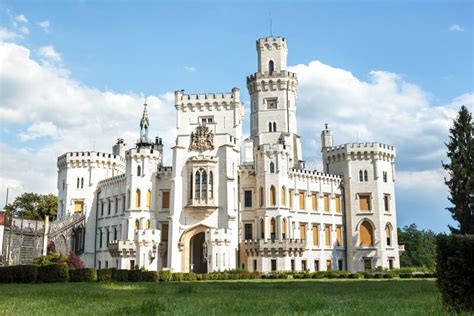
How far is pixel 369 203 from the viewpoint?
2717 inches

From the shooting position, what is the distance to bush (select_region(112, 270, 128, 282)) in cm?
3744

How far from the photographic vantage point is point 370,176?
228 feet

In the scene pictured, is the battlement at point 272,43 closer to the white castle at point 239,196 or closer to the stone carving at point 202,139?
the white castle at point 239,196

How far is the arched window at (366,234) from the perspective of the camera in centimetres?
6800

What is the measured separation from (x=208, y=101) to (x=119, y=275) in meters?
30.7

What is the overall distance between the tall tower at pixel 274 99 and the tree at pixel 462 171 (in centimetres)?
2410

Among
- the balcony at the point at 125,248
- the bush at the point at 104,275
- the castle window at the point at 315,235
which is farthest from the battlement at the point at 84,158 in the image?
the bush at the point at 104,275

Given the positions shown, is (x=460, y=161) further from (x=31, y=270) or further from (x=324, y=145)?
(x=31, y=270)

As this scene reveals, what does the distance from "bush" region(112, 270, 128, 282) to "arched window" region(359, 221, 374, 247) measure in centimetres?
3855

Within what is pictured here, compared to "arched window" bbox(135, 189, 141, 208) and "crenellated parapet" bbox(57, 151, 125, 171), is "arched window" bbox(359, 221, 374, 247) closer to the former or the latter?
"arched window" bbox(135, 189, 141, 208)

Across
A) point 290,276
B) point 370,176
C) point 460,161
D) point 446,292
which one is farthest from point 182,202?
point 446,292

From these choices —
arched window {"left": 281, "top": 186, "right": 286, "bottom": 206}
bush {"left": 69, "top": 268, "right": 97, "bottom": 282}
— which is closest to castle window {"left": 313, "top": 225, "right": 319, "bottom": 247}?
arched window {"left": 281, "top": 186, "right": 286, "bottom": 206}

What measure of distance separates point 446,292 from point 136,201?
56.6 metres

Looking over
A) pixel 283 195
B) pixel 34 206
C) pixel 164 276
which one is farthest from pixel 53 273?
pixel 34 206
